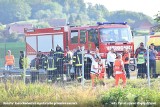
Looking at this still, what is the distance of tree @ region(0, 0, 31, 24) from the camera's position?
162113mm

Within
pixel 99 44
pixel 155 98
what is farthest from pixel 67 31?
pixel 155 98

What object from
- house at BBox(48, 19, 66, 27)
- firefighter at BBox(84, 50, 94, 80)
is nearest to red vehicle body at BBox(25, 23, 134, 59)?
firefighter at BBox(84, 50, 94, 80)

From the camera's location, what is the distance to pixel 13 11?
167375 millimetres

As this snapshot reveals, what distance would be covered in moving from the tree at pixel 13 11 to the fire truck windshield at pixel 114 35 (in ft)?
452

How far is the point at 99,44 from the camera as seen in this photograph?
914 inches

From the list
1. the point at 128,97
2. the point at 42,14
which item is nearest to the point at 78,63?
the point at 128,97

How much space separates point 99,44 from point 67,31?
8.14 ft

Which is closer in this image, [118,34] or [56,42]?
[118,34]

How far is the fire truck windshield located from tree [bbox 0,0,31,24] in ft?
452

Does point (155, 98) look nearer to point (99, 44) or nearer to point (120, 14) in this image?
point (99, 44)

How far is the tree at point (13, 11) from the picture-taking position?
162113mm

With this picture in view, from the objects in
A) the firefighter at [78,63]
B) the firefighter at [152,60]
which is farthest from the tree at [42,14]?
the firefighter at [152,60]

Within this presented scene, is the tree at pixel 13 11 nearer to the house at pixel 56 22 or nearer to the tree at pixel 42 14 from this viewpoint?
the tree at pixel 42 14

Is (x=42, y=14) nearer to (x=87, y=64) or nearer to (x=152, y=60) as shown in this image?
(x=87, y=64)
